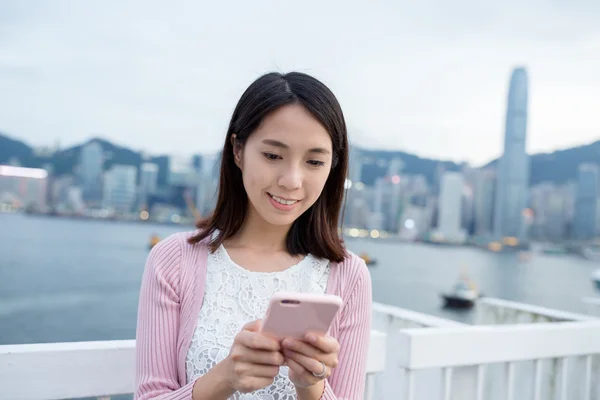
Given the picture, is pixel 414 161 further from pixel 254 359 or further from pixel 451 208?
pixel 254 359

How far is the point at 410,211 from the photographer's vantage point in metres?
55.0

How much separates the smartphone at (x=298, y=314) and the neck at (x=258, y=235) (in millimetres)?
483

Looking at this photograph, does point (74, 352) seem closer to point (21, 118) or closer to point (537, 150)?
point (537, 150)

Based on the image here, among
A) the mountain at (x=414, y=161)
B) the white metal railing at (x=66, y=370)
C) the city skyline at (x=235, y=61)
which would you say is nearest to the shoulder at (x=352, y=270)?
the white metal railing at (x=66, y=370)

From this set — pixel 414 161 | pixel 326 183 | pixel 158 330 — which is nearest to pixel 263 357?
pixel 158 330

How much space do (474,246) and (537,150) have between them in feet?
40.9

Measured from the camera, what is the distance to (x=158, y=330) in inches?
47.2

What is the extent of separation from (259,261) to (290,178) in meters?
0.29

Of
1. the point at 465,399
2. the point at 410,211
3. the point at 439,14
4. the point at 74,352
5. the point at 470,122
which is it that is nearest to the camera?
the point at 74,352

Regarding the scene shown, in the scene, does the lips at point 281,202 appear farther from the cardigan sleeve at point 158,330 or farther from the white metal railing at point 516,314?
→ the white metal railing at point 516,314

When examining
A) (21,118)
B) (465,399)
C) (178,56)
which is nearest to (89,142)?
(21,118)

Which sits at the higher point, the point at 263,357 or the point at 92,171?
the point at 92,171

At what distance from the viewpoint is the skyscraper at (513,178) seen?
51.4m

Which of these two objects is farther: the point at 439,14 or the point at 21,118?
the point at 21,118
